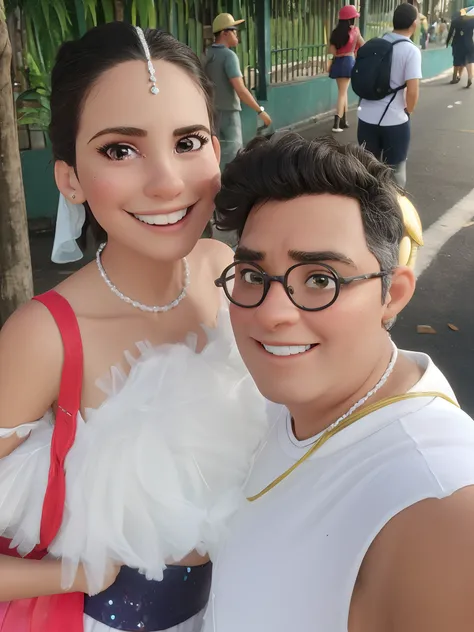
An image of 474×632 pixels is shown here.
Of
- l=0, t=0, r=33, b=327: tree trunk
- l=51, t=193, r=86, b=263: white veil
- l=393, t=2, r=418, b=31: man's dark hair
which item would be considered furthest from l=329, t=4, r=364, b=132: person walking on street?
l=51, t=193, r=86, b=263: white veil

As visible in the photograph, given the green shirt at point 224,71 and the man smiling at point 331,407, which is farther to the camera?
the green shirt at point 224,71

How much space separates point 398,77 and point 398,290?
460cm

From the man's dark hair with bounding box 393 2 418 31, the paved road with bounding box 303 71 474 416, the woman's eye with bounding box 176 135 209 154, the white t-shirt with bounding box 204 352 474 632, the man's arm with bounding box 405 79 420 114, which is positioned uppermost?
the woman's eye with bounding box 176 135 209 154

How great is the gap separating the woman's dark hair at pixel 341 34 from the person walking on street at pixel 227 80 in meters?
3.61

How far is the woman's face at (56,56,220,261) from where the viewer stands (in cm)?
123

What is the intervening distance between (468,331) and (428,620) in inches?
141

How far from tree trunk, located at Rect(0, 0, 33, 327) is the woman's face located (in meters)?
1.26

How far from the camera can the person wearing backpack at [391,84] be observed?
5.05 m

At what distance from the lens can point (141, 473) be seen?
1197mm

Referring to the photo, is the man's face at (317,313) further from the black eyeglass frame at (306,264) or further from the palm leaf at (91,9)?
the palm leaf at (91,9)

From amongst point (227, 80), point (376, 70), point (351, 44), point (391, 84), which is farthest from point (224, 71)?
point (351, 44)

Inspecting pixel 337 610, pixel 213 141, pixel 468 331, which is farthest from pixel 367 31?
pixel 337 610

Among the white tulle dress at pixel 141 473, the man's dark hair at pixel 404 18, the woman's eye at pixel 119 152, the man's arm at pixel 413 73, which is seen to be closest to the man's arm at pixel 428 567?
the white tulle dress at pixel 141 473

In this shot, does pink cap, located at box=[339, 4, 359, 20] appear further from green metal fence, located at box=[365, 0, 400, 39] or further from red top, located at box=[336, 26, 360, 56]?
green metal fence, located at box=[365, 0, 400, 39]
